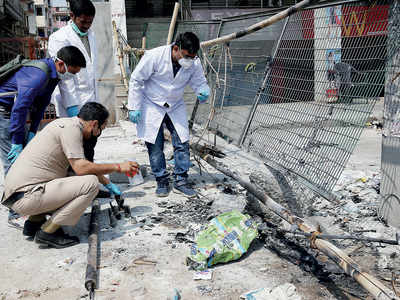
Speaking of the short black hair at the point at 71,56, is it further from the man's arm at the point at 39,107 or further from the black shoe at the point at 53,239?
the black shoe at the point at 53,239

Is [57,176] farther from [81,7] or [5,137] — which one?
[81,7]

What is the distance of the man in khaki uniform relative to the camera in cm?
338

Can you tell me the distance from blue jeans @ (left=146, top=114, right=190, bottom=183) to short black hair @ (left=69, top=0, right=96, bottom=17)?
1.43m

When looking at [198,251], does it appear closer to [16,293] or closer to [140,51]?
[16,293]

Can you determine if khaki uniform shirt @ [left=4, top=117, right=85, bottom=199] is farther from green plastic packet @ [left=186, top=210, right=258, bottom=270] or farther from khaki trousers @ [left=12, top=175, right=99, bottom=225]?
green plastic packet @ [left=186, top=210, right=258, bottom=270]

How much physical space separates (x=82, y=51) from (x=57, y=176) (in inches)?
70.0

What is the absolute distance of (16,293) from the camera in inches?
113

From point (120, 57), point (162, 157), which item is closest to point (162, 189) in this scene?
point (162, 157)

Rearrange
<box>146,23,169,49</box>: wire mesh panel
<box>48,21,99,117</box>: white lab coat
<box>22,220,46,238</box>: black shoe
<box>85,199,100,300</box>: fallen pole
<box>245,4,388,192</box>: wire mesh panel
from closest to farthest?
<box>85,199,100,300</box>: fallen pole
<box>245,4,388,192</box>: wire mesh panel
<box>22,220,46,238</box>: black shoe
<box>48,21,99,117</box>: white lab coat
<box>146,23,169,49</box>: wire mesh panel

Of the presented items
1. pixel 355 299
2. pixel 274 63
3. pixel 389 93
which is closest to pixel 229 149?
pixel 274 63

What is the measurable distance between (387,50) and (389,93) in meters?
0.36

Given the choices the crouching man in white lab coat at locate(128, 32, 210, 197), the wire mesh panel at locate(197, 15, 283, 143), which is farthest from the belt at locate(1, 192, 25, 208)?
the wire mesh panel at locate(197, 15, 283, 143)

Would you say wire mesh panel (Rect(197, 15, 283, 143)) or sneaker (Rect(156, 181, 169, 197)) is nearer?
wire mesh panel (Rect(197, 15, 283, 143))

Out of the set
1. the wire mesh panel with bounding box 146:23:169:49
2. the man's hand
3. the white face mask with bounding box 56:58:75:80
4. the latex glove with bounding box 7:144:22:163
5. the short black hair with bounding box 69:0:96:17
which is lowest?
the man's hand
